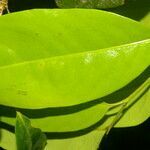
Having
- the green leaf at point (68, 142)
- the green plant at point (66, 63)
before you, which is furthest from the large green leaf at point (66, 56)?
the green leaf at point (68, 142)

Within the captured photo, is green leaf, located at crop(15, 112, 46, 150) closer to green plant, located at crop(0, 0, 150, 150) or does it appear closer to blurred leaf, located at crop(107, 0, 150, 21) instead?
green plant, located at crop(0, 0, 150, 150)

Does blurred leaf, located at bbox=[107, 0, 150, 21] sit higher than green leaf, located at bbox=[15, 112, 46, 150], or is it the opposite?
blurred leaf, located at bbox=[107, 0, 150, 21]

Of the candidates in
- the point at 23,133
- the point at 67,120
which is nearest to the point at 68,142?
the point at 67,120

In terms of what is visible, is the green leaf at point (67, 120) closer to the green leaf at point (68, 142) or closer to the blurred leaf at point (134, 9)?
the green leaf at point (68, 142)

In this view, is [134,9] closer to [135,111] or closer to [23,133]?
[135,111]

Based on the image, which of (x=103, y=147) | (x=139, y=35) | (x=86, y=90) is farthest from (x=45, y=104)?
(x=103, y=147)

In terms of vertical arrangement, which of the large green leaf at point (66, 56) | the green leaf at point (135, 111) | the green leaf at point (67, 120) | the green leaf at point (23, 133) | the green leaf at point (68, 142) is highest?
the large green leaf at point (66, 56)

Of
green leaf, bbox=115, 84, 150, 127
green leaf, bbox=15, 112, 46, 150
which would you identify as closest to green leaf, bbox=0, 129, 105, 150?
green leaf, bbox=115, 84, 150, 127
